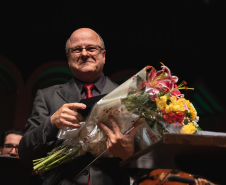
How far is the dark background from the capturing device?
4.41 metres

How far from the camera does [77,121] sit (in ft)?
4.27

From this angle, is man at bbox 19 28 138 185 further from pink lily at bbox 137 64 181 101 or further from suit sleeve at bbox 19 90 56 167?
pink lily at bbox 137 64 181 101

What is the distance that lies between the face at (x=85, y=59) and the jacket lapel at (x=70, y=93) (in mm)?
82

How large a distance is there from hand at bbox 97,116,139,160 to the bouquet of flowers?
0.02 m

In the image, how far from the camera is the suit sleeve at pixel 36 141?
1.41 m

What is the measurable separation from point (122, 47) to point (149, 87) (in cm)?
372

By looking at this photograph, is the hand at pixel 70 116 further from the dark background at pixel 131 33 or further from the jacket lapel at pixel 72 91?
the dark background at pixel 131 33

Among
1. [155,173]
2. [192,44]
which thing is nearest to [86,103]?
[155,173]

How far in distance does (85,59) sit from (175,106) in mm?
711

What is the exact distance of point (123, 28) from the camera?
15.6ft

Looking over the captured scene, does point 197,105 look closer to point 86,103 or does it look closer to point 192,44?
point 192,44

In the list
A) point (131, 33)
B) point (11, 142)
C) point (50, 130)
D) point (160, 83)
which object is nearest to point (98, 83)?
point (50, 130)

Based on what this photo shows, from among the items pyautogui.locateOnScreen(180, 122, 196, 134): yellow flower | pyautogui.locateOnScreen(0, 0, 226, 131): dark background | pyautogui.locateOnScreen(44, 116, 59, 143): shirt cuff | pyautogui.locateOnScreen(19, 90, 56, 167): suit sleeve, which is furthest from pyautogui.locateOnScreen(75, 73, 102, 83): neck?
pyautogui.locateOnScreen(0, 0, 226, 131): dark background

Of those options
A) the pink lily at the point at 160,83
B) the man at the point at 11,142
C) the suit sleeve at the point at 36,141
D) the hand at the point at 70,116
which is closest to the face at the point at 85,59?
the suit sleeve at the point at 36,141
